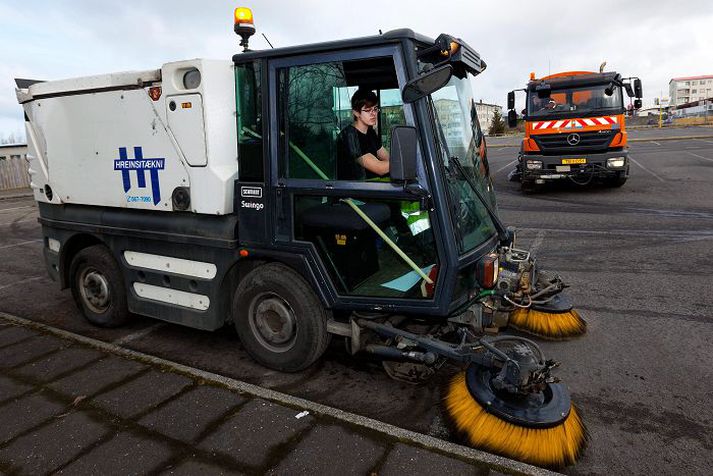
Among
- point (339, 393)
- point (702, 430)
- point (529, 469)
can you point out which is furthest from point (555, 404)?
point (339, 393)

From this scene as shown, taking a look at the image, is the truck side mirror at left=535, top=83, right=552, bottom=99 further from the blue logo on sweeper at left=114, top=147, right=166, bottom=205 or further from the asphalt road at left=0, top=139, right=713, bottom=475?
the blue logo on sweeper at left=114, top=147, right=166, bottom=205

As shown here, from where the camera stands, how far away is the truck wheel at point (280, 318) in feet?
11.0

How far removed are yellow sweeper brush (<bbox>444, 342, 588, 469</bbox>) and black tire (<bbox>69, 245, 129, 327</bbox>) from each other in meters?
3.25

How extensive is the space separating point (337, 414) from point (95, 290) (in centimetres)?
299

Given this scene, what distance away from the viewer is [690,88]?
120 metres

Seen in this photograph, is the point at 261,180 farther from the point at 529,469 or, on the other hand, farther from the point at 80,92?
the point at 529,469

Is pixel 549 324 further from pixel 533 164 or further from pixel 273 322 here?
pixel 533 164

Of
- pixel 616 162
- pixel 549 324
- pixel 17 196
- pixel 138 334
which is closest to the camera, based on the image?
pixel 549 324

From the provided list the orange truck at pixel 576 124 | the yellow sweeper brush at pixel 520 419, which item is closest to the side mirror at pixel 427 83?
the yellow sweeper brush at pixel 520 419

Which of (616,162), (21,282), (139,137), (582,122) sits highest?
(582,122)

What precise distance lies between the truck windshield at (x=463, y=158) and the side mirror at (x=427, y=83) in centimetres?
20

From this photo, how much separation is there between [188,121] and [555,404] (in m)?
3.16

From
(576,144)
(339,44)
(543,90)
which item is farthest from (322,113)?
(576,144)

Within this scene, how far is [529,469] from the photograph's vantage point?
8.25 feet
